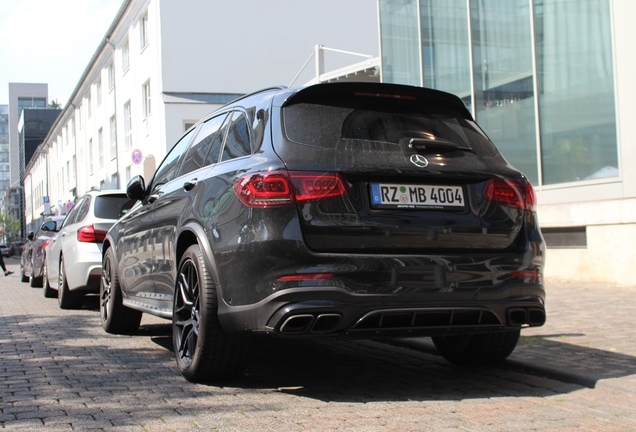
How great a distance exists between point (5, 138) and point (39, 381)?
181 m

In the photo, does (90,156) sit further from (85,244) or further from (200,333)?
(200,333)

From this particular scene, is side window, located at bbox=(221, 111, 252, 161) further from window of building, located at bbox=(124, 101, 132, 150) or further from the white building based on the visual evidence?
window of building, located at bbox=(124, 101, 132, 150)

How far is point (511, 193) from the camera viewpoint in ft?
15.2

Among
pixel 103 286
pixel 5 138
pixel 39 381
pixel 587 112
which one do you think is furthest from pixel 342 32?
pixel 5 138

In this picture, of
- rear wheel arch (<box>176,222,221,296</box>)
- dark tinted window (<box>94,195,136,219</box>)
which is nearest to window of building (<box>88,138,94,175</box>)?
dark tinted window (<box>94,195,136,219</box>)

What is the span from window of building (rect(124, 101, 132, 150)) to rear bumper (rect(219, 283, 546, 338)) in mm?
31164

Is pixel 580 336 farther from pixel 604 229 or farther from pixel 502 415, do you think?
pixel 604 229

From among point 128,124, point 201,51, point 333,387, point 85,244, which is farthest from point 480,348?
point 128,124

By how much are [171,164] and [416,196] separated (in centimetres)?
268

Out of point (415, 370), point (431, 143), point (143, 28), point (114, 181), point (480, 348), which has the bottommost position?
point (415, 370)

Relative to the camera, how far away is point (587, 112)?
37.3 feet

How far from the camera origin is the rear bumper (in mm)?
4062

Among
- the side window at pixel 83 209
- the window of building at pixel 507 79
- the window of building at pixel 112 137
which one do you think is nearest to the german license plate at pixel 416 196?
the side window at pixel 83 209

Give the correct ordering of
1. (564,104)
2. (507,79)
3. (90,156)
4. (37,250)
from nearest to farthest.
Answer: (564,104) → (507,79) → (37,250) → (90,156)
